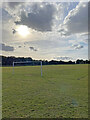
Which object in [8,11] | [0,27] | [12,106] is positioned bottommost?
[12,106]

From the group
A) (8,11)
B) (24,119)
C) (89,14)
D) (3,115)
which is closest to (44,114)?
(24,119)

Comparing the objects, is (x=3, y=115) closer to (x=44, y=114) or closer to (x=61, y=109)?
(x=44, y=114)

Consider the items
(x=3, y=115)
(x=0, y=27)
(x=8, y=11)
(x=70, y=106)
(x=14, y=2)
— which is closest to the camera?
(x=3, y=115)

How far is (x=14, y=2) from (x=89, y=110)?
656 cm

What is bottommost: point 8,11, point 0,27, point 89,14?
point 0,27

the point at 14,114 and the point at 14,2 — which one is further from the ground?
the point at 14,2

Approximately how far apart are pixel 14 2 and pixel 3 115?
598 centimetres

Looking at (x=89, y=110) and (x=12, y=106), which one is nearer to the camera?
(x=89, y=110)

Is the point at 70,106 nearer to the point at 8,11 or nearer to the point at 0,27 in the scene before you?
the point at 0,27

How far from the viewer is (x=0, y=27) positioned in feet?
24.4

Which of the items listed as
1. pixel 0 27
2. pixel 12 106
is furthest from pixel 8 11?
pixel 12 106

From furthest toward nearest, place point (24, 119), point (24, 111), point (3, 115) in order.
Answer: point (24, 111) < point (3, 115) < point (24, 119)

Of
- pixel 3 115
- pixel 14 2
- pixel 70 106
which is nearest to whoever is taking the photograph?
pixel 3 115

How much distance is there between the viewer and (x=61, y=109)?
3.57 m
